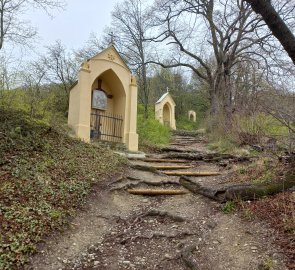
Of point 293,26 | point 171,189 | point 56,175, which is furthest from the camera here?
point 293,26

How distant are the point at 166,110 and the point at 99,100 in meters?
17.3

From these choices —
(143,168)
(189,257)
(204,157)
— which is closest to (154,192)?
(143,168)

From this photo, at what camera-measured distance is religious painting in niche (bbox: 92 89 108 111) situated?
39.0ft

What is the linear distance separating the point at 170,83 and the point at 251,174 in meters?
27.1

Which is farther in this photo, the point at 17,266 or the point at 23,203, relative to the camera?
the point at 23,203

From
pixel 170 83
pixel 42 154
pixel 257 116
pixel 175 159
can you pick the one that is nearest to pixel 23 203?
pixel 42 154

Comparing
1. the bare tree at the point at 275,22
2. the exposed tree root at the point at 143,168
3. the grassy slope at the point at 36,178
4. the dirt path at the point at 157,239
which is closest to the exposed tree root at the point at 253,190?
the dirt path at the point at 157,239

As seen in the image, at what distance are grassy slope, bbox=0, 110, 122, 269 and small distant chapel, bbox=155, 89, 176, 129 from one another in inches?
747

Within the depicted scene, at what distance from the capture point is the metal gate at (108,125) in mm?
11781

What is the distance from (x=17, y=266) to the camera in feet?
10.6

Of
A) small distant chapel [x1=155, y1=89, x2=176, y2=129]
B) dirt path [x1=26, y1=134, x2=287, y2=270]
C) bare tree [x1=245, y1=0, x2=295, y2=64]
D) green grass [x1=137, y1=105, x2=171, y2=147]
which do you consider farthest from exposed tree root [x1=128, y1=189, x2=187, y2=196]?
small distant chapel [x1=155, y1=89, x2=176, y2=129]

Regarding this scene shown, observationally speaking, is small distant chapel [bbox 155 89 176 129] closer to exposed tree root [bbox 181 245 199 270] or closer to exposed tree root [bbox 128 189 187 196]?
exposed tree root [bbox 128 189 187 196]

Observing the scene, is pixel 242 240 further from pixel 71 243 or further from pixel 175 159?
pixel 175 159

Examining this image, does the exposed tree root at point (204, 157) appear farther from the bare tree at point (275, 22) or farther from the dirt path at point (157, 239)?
the bare tree at point (275, 22)
